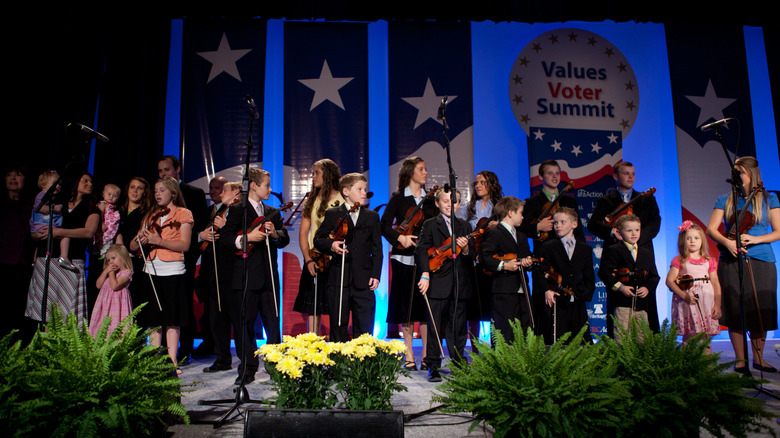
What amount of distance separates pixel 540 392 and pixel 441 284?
2.14 metres

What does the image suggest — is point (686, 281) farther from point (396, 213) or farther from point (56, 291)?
point (56, 291)

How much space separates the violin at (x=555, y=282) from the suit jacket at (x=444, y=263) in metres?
0.66

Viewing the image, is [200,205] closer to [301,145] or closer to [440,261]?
[301,145]

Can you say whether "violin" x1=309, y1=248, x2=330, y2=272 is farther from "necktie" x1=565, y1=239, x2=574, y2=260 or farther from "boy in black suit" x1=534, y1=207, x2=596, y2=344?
"necktie" x1=565, y1=239, x2=574, y2=260

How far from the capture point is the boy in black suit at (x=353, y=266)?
4.42 m

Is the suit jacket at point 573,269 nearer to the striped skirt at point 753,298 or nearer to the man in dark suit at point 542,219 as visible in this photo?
the man in dark suit at point 542,219

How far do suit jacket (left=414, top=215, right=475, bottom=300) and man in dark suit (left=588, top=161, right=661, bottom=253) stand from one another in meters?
1.57

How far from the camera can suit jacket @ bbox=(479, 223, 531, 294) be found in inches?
175

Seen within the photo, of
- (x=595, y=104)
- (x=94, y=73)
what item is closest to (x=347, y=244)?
(x=94, y=73)

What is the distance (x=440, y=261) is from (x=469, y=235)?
0.32 meters

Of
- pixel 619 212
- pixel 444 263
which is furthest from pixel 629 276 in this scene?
pixel 444 263

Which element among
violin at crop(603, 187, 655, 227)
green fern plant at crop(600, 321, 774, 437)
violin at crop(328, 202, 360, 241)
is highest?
violin at crop(603, 187, 655, 227)

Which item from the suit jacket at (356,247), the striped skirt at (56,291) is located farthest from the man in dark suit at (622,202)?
the striped skirt at (56,291)

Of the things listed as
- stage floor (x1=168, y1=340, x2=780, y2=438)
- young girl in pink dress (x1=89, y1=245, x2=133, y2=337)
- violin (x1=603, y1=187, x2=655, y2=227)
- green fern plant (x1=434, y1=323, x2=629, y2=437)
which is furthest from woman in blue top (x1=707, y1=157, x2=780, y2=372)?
young girl in pink dress (x1=89, y1=245, x2=133, y2=337)
